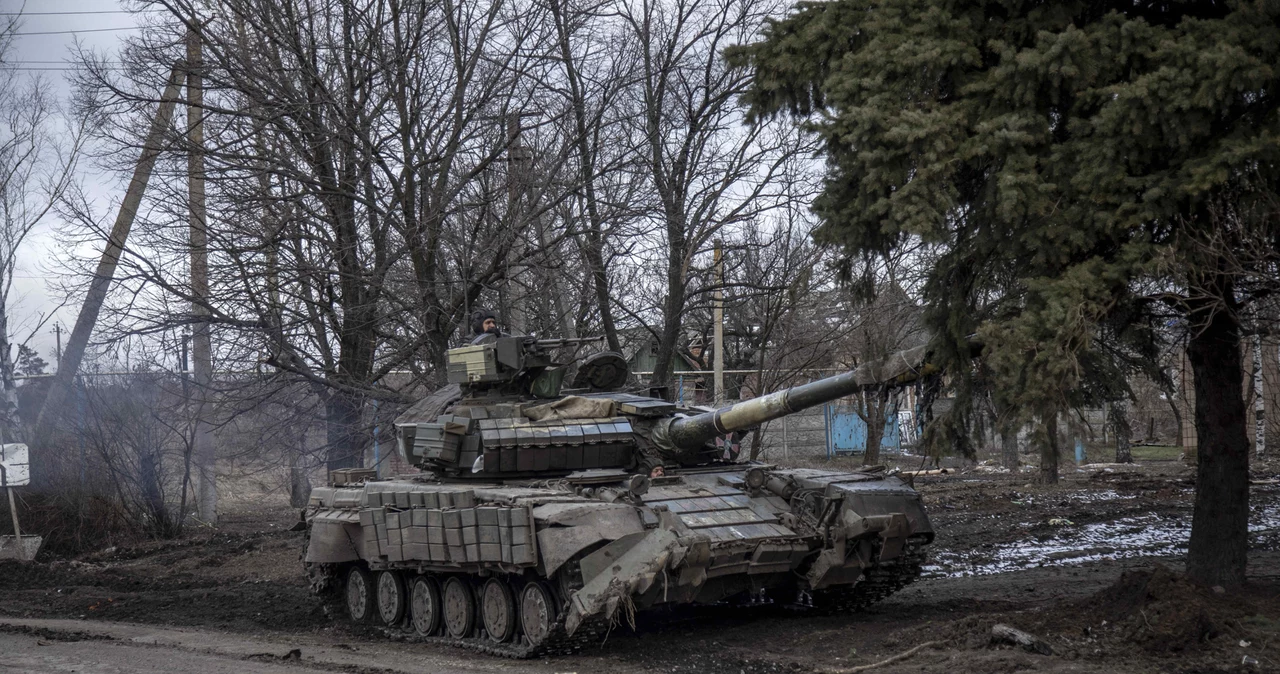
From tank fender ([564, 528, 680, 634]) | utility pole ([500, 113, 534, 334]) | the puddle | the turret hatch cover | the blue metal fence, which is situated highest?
utility pole ([500, 113, 534, 334])

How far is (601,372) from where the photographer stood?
501 inches

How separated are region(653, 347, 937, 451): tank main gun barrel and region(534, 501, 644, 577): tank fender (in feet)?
4.58

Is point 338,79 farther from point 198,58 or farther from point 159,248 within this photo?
point 159,248

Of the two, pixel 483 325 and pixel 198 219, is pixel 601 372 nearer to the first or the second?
pixel 483 325

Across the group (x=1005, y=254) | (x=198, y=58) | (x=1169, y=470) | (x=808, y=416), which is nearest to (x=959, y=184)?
(x=1005, y=254)

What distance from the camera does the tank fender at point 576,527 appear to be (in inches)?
380

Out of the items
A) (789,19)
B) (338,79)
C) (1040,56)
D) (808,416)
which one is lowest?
(808,416)

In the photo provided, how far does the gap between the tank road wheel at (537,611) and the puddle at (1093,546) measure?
5411 millimetres

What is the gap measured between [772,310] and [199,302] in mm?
8435

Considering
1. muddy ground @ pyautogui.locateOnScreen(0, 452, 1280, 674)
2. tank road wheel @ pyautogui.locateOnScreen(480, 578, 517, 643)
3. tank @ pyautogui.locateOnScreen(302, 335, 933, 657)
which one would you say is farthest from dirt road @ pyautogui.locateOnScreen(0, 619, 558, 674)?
tank @ pyautogui.locateOnScreen(302, 335, 933, 657)

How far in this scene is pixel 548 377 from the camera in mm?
12406

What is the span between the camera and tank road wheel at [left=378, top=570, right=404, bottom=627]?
→ 1253 centimetres

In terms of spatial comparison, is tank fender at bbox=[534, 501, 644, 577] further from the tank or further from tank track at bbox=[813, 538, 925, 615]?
tank track at bbox=[813, 538, 925, 615]

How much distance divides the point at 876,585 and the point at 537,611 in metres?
3.28
